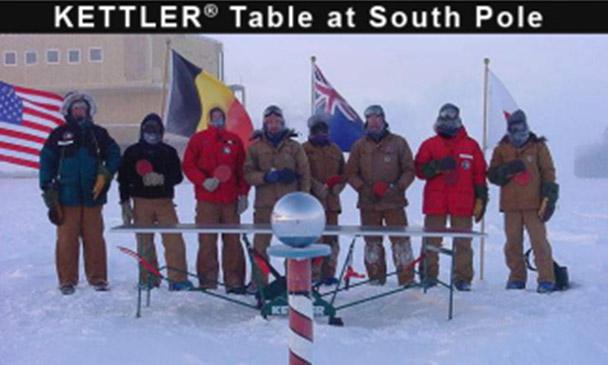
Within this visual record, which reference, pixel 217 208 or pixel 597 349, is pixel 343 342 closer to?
pixel 597 349

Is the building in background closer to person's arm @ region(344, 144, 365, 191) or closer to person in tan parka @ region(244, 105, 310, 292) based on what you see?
person's arm @ region(344, 144, 365, 191)

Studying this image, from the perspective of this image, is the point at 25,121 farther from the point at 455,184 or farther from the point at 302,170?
the point at 455,184

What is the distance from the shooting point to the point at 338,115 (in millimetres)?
9375

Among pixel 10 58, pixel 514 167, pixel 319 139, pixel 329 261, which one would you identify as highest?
pixel 10 58

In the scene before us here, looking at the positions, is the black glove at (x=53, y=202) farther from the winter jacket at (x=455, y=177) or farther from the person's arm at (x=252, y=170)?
the winter jacket at (x=455, y=177)

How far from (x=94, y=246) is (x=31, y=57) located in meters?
32.0

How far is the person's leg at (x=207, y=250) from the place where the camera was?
7.41m

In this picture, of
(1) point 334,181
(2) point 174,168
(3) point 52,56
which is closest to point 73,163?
(2) point 174,168

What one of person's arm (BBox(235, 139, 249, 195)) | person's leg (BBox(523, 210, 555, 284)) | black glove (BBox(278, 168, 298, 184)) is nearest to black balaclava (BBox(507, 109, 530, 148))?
person's leg (BBox(523, 210, 555, 284))

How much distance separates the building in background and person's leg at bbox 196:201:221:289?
2889 centimetres

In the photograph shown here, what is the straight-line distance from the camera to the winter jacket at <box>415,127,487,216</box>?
24.2 feet

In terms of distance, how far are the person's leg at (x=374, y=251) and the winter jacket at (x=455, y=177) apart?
1.78ft

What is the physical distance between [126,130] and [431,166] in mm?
31744

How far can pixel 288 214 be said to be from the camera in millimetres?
3146
